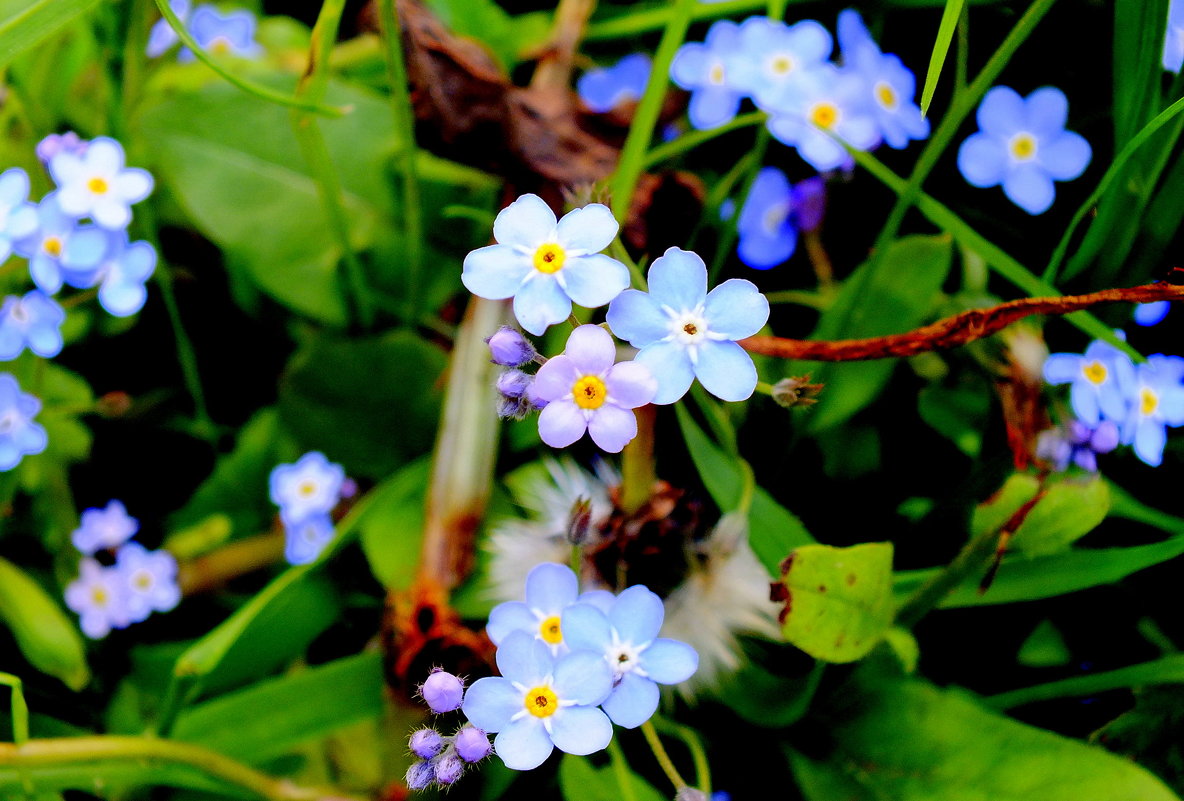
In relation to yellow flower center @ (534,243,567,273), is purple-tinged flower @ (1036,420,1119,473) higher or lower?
lower

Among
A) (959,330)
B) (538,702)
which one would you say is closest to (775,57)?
(959,330)

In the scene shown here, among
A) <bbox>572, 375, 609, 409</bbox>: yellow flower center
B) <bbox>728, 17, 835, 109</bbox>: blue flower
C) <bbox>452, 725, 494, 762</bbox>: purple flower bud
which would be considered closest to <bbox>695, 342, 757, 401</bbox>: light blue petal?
<bbox>572, 375, 609, 409</bbox>: yellow flower center

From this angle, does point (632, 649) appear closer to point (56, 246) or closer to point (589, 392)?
point (589, 392)

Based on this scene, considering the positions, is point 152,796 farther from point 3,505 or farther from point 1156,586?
point 1156,586

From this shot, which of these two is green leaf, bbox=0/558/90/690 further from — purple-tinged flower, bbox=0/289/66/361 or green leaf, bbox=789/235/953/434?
green leaf, bbox=789/235/953/434

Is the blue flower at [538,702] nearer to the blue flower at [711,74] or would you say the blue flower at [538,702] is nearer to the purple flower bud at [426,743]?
the purple flower bud at [426,743]
